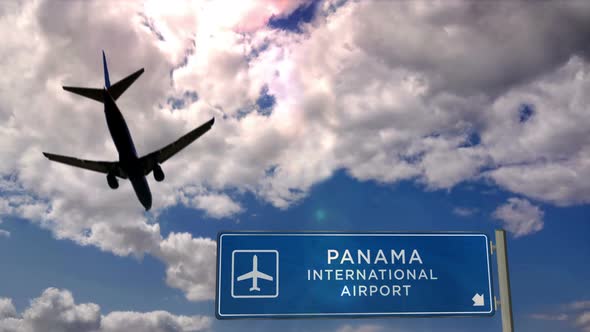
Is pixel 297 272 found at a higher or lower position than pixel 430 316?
higher

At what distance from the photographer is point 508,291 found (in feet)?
43.9

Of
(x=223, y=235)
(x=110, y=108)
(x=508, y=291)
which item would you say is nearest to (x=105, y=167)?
(x=110, y=108)

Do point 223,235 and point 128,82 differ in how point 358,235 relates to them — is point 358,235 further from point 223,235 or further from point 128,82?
point 128,82

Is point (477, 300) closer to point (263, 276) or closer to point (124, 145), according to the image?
point (263, 276)

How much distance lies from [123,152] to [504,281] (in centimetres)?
3189

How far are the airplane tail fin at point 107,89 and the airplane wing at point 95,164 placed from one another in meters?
4.59

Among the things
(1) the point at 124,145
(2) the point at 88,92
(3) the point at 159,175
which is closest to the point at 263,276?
(3) the point at 159,175

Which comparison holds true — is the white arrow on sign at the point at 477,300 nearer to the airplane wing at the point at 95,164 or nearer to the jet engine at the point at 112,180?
the airplane wing at the point at 95,164

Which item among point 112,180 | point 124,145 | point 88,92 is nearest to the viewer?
point 124,145

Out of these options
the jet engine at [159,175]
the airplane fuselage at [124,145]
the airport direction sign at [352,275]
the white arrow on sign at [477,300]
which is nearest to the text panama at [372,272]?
the airport direction sign at [352,275]

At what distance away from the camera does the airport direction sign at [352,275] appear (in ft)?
41.9

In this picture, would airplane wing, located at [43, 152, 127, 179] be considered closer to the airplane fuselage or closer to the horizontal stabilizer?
the airplane fuselage

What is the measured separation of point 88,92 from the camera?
1654 inches

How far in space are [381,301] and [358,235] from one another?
1561 millimetres
